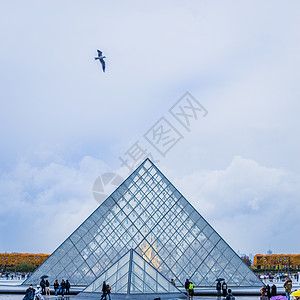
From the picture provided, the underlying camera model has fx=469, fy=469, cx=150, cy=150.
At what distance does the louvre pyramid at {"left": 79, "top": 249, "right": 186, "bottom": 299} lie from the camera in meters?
16.7

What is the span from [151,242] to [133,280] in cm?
922

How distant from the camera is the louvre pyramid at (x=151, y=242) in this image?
81.2 feet

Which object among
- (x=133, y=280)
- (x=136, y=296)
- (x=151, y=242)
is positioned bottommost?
(x=136, y=296)

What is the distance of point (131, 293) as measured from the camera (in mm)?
16281

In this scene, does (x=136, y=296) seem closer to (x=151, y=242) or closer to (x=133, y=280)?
(x=133, y=280)

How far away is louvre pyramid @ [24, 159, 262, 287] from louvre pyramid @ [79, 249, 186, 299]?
6.82m

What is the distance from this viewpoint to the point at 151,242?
85.5 ft

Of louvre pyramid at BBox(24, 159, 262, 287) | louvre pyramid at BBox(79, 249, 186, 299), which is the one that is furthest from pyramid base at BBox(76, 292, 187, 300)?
louvre pyramid at BBox(24, 159, 262, 287)

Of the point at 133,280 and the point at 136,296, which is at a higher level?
the point at 133,280

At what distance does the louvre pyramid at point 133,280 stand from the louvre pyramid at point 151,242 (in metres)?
6.82

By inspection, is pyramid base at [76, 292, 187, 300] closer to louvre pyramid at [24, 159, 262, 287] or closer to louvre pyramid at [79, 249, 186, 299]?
louvre pyramid at [79, 249, 186, 299]

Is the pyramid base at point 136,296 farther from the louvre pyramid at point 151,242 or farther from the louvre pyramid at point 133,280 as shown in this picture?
the louvre pyramid at point 151,242

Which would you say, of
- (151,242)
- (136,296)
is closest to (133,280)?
(136,296)

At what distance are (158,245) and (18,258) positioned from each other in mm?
74046
